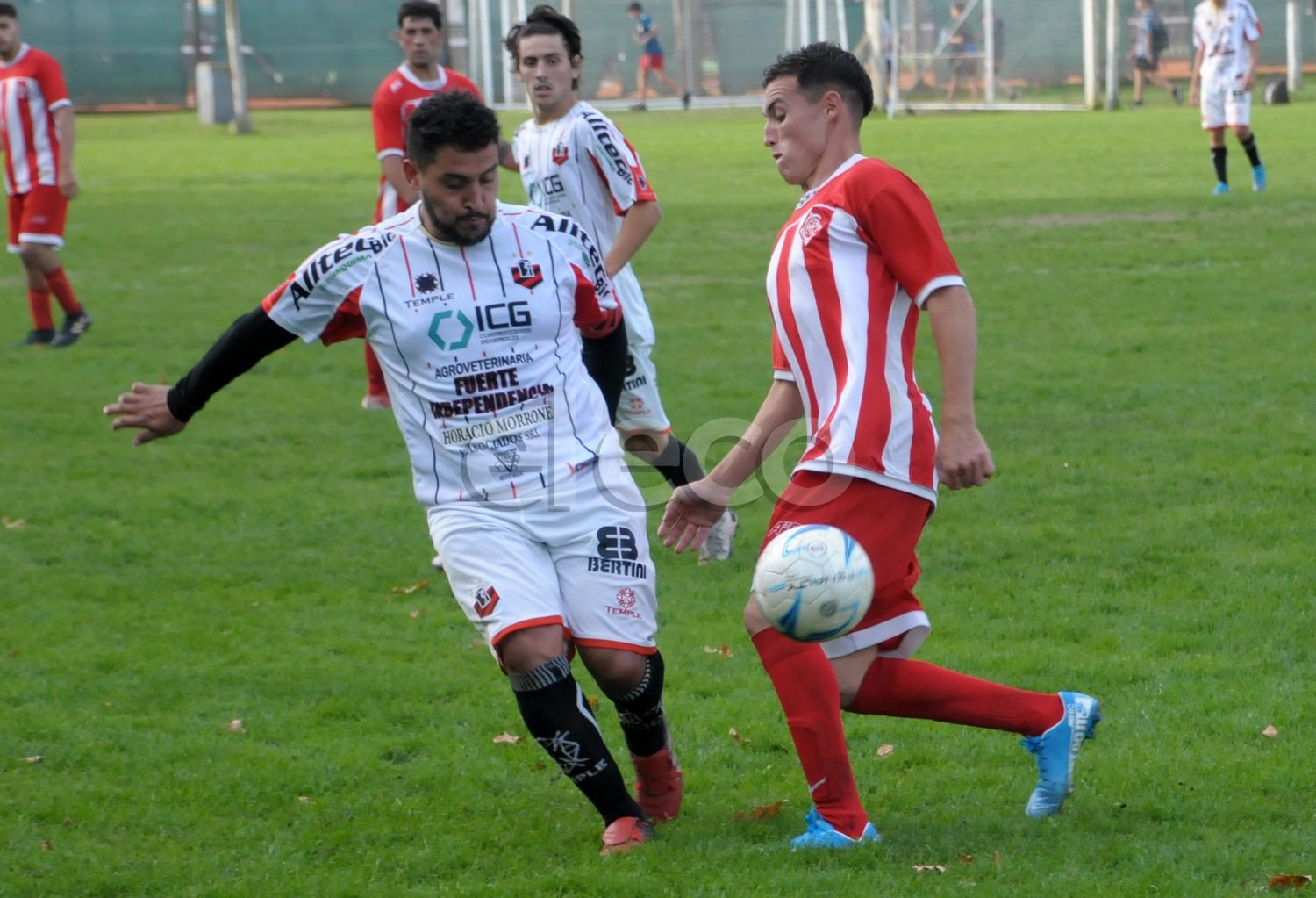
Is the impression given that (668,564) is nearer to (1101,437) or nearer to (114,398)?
(1101,437)

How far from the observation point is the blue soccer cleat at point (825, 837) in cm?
391

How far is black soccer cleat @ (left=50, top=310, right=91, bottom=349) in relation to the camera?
11.8 m

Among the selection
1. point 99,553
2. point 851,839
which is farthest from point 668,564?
point 851,839

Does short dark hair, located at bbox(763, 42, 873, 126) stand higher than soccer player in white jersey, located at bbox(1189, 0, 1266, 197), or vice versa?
soccer player in white jersey, located at bbox(1189, 0, 1266, 197)

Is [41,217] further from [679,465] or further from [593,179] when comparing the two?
[679,465]

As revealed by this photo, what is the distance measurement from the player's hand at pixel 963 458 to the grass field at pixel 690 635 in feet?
3.02

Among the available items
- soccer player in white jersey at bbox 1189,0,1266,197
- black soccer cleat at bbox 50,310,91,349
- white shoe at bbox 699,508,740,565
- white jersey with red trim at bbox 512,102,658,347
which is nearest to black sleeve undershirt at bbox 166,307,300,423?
white jersey with red trim at bbox 512,102,658,347

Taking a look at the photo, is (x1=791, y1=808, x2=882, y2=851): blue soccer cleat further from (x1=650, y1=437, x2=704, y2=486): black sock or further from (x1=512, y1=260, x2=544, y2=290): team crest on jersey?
(x1=650, y1=437, x2=704, y2=486): black sock

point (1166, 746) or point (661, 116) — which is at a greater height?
point (661, 116)

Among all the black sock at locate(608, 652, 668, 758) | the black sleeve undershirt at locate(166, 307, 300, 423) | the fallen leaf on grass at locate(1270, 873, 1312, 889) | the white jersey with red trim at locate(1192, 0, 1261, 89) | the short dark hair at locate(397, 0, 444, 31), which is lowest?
the fallen leaf on grass at locate(1270, 873, 1312, 889)

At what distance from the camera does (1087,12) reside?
33.5 m

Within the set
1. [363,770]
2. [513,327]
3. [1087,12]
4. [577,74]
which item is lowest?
[363,770]

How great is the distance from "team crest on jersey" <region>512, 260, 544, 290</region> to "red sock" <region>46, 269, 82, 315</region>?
8.33 metres

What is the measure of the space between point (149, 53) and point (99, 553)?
34986mm
